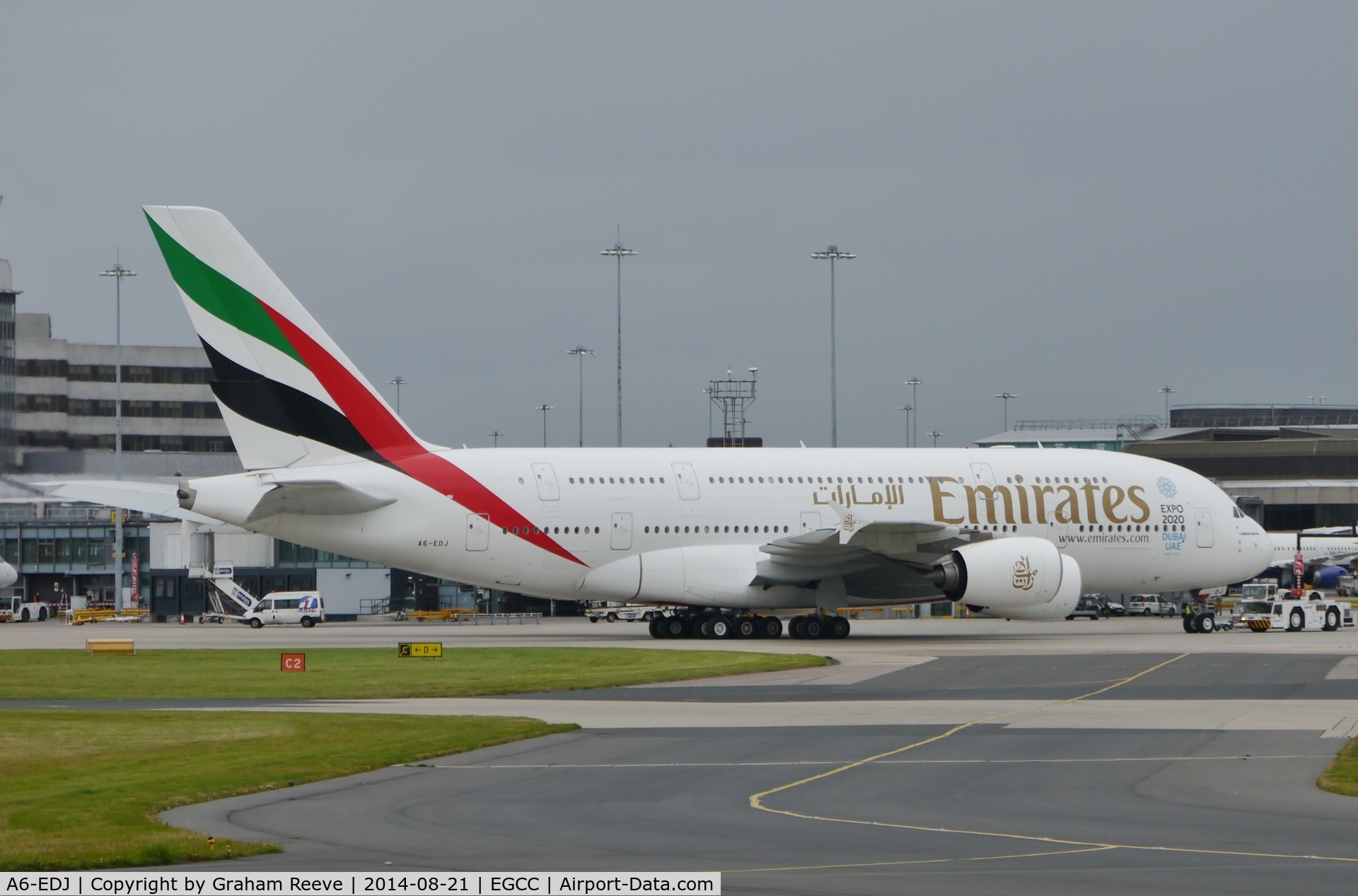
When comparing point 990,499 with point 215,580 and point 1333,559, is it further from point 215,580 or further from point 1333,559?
point 1333,559

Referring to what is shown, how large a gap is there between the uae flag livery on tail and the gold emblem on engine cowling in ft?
45.7

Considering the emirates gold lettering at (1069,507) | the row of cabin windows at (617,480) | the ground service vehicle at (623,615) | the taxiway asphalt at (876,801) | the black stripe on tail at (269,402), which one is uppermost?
the black stripe on tail at (269,402)

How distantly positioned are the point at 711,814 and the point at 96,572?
243 feet

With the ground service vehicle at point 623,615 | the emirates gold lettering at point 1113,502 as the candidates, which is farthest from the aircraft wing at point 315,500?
the ground service vehicle at point 623,615

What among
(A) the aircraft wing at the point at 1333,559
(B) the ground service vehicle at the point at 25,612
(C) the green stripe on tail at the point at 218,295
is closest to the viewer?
(C) the green stripe on tail at the point at 218,295

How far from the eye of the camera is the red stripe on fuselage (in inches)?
1582

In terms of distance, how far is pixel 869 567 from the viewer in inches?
1667

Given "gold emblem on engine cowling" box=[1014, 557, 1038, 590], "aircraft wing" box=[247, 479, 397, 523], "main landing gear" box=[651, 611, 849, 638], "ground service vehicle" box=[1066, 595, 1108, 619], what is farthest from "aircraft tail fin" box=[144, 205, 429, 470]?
"ground service vehicle" box=[1066, 595, 1108, 619]

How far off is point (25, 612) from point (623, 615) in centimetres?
2827

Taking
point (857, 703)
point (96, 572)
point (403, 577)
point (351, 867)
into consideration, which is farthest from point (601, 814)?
point (96, 572)

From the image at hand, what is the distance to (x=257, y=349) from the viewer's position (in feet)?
129

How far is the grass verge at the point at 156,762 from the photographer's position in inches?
508

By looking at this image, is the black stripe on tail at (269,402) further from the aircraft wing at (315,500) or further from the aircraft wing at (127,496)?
the aircraft wing at (127,496)

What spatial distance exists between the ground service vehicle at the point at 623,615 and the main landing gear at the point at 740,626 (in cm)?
1904
